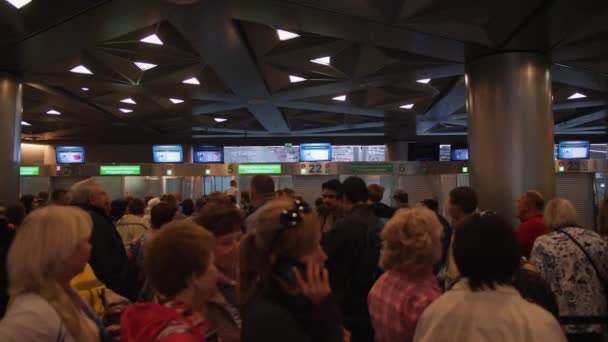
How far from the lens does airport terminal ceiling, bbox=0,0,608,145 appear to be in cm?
623

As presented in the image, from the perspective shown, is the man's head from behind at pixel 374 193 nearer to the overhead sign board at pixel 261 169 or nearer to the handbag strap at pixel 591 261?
the handbag strap at pixel 591 261

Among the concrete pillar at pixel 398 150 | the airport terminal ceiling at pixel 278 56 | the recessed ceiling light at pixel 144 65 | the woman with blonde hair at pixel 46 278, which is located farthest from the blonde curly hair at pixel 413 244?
the concrete pillar at pixel 398 150

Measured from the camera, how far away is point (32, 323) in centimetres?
161

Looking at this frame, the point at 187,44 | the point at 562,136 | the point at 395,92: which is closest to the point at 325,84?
the point at 395,92

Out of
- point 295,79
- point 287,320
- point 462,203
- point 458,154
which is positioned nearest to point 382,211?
point 462,203

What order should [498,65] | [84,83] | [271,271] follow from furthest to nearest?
[84,83] → [498,65] → [271,271]

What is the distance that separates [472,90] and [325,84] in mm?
3994

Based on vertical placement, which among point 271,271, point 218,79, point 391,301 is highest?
point 218,79

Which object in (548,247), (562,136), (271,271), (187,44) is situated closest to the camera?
(271,271)

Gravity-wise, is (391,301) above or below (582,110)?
below

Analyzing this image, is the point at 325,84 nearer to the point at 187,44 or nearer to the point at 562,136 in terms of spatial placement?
the point at 187,44

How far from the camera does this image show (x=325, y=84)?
10.9 m

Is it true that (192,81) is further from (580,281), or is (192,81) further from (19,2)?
(580,281)

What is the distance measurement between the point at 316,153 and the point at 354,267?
12744mm
